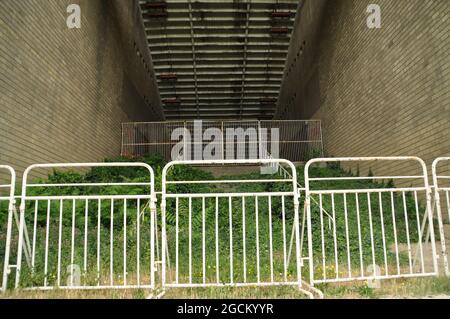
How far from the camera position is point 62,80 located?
11008 mm

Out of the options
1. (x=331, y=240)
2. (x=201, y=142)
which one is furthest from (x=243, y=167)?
(x=331, y=240)

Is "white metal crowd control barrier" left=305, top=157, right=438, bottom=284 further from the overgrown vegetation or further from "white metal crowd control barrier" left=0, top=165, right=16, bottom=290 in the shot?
"white metal crowd control barrier" left=0, top=165, right=16, bottom=290

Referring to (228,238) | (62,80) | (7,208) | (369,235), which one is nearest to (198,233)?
(228,238)

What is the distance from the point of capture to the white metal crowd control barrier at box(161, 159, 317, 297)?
Answer: 15.7ft

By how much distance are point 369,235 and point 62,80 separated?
858 centimetres

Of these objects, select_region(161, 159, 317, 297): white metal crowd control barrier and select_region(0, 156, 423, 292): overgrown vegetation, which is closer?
select_region(161, 159, 317, 297): white metal crowd control barrier

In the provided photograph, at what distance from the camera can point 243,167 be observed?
1828cm

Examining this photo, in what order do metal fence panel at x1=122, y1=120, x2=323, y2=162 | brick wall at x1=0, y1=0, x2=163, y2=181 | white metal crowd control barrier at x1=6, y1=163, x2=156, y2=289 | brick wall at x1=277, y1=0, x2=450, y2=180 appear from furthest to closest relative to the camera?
1. metal fence panel at x1=122, y1=120, x2=323, y2=162
2. brick wall at x1=277, y1=0, x2=450, y2=180
3. brick wall at x1=0, y1=0, x2=163, y2=181
4. white metal crowd control barrier at x1=6, y1=163, x2=156, y2=289

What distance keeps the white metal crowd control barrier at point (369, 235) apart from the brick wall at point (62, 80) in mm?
6148

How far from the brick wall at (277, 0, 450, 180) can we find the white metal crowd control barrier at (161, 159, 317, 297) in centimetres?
320

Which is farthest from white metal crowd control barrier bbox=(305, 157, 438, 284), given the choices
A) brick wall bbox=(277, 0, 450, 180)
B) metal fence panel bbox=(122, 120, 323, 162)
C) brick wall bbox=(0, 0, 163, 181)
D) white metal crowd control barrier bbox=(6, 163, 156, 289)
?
metal fence panel bbox=(122, 120, 323, 162)

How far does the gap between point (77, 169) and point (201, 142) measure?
7.79 meters

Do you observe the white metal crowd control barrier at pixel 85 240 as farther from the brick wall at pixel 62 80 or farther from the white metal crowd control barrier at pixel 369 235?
the white metal crowd control barrier at pixel 369 235
